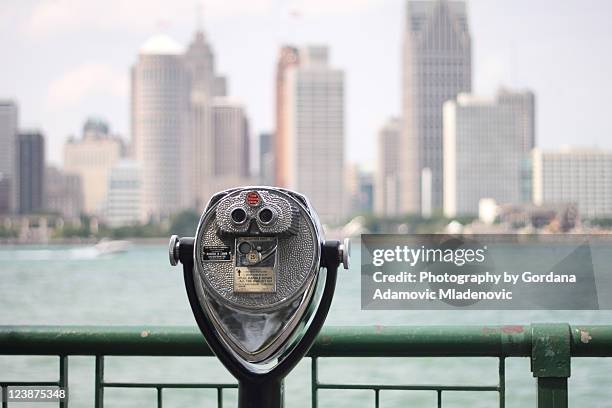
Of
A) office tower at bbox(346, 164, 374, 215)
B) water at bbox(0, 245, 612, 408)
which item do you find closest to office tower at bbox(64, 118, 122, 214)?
office tower at bbox(346, 164, 374, 215)

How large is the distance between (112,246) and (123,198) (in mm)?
33244

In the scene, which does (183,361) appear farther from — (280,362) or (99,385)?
(280,362)

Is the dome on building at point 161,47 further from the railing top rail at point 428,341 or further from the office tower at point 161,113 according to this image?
the railing top rail at point 428,341

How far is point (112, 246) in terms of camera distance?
87.8m

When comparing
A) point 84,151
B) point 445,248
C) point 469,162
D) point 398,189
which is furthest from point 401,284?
point 84,151

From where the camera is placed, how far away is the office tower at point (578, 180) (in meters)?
103

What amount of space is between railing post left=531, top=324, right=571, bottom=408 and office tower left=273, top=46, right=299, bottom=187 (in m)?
122

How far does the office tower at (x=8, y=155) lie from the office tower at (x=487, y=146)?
133ft

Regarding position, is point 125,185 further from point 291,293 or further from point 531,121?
point 291,293

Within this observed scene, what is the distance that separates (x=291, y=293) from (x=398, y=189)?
119 metres

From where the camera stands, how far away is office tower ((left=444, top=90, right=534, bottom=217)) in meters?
111

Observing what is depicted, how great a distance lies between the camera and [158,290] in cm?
4716

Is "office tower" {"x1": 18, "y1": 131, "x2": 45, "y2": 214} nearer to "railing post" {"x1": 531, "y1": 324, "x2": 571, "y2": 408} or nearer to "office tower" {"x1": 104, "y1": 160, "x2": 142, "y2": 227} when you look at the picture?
"office tower" {"x1": 104, "y1": 160, "x2": 142, "y2": 227}

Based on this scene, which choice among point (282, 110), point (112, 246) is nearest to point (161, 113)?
point (282, 110)
